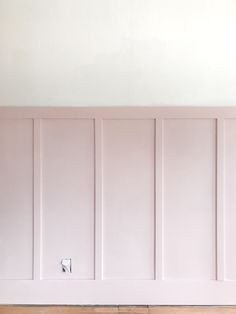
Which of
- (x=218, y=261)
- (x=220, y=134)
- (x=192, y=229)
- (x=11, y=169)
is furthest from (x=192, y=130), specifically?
(x=11, y=169)

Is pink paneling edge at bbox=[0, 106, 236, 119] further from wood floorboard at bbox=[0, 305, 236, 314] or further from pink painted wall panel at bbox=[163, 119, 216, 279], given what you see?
wood floorboard at bbox=[0, 305, 236, 314]

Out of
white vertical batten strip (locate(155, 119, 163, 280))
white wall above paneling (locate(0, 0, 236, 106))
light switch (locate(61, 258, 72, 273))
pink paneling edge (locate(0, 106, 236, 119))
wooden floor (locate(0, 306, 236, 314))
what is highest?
white wall above paneling (locate(0, 0, 236, 106))

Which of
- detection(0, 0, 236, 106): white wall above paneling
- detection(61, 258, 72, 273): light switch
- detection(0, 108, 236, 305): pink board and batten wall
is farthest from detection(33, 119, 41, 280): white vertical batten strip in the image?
detection(0, 0, 236, 106): white wall above paneling

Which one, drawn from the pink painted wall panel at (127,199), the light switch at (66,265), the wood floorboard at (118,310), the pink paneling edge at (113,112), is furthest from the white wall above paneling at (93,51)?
the wood floorboard at (118,310)

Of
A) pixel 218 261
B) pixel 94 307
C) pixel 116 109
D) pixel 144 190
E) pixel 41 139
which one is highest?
pixel 116 109

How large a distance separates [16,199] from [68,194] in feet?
1.17

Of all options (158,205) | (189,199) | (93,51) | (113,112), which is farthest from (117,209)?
(93,51)

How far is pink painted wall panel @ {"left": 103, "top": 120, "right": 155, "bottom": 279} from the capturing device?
2.27m

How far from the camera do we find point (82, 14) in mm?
2336

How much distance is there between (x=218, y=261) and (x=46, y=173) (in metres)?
1.32

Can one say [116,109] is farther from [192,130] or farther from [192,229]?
[192,229]

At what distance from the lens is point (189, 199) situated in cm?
227

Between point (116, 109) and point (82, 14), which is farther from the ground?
point (82, 14)

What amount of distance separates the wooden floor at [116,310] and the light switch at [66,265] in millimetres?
242
